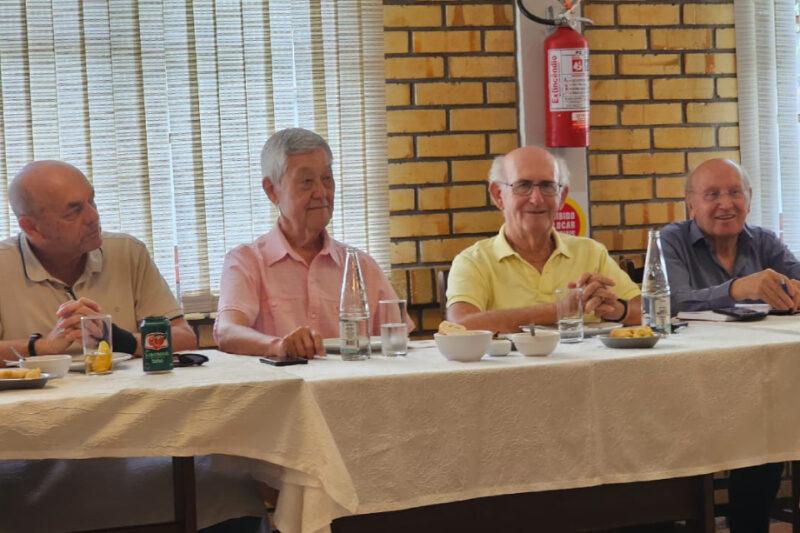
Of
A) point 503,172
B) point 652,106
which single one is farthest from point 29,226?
point 652,106

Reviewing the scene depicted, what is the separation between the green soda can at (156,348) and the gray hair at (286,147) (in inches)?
37.4

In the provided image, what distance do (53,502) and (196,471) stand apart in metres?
0.29

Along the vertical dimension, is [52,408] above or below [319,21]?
below

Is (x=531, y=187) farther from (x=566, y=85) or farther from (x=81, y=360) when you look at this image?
(x=81, y=360)

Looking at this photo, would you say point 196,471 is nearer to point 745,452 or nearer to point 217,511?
point 217,511

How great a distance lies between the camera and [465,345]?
2.25 meters

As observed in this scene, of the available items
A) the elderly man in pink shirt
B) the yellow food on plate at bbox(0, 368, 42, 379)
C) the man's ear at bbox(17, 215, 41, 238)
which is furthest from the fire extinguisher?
the yellow food on plate at bbox(0, 368, 42, 379)

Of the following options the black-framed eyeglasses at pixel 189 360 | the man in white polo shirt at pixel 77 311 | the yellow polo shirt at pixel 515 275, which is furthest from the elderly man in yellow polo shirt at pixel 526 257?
the black-framed eyeglasses at pixel 189 360

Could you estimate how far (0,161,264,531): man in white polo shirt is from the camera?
2.22 m

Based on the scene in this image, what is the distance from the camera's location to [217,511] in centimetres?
224

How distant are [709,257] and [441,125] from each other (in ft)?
3.26

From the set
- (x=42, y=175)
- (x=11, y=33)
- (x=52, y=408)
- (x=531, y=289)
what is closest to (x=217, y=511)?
(x=52, y=408)

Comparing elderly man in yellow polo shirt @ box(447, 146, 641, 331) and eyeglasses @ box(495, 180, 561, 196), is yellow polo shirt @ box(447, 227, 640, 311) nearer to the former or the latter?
elderly man in yellow polo shirt @ box(447, 146, 641, 331)

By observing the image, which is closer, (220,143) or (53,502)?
(53,502)
